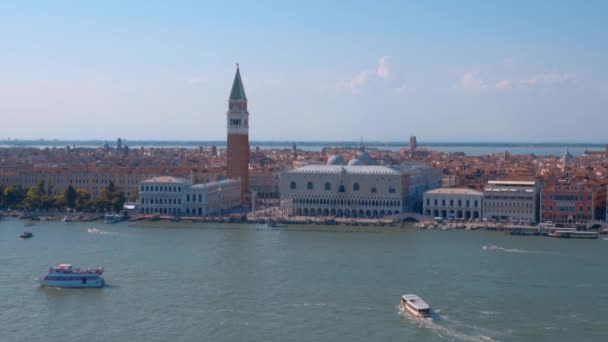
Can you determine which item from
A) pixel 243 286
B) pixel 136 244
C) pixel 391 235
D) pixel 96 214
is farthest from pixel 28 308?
pixel 96 214

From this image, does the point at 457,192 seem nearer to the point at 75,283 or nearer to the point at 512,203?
the point at 512,203

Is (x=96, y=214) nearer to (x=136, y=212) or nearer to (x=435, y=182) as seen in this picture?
(x=136, y=212)

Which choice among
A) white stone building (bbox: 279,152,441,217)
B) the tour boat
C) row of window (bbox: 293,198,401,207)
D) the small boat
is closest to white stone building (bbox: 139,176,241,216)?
white stone building (bbox: 279,152,441,217)

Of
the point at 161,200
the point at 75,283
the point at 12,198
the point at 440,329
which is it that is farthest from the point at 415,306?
the point at 12,198

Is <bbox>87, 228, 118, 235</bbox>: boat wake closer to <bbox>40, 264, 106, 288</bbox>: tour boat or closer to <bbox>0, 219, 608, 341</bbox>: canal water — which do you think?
A: <bbox>0, 219, 608, 341</bbox>: canal water

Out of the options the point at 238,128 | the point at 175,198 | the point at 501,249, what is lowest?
the point at 501,249
